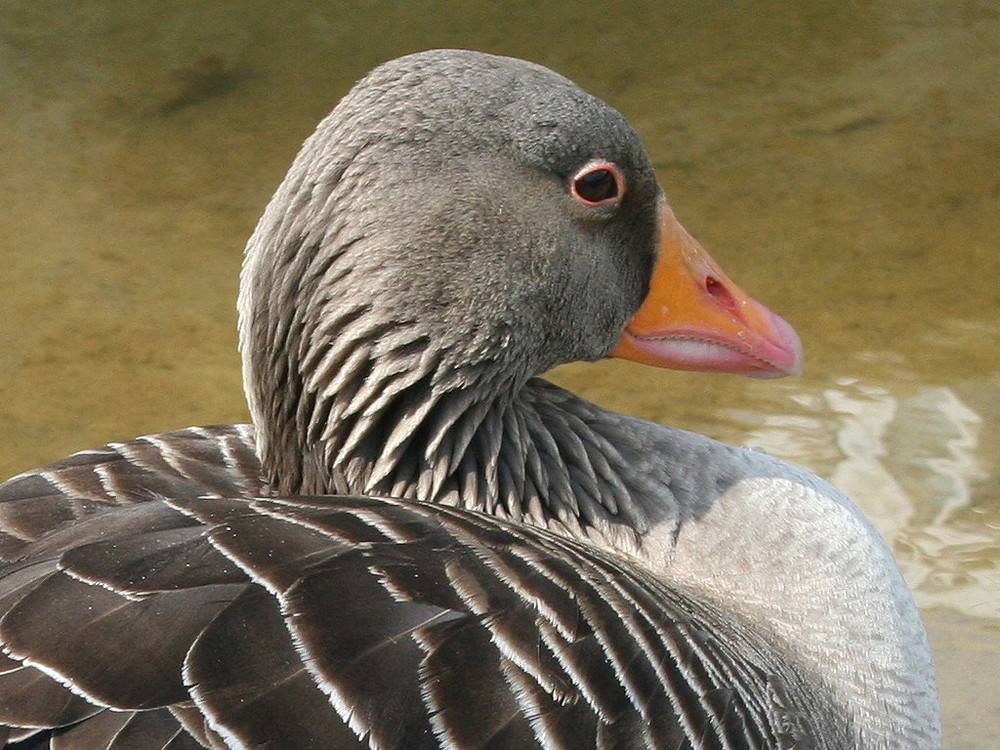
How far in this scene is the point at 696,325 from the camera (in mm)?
4258

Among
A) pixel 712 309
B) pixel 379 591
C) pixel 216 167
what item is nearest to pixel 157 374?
pixel 216 167

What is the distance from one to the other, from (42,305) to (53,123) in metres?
1.89

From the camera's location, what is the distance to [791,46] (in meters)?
9.31

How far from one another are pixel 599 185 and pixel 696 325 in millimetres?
530

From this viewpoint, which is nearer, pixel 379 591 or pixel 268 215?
pixel 379 591

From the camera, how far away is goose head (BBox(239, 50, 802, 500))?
373cm

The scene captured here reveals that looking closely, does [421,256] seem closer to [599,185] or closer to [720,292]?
[599,185]

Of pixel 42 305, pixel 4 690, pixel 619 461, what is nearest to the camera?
pixel 4 690

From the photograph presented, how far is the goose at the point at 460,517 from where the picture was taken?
2.94 metres

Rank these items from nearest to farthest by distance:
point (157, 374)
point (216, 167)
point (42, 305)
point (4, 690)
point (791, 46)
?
point (4, 690), point (157, 374), point (42, 305), point (216, 167), point (791, 46)

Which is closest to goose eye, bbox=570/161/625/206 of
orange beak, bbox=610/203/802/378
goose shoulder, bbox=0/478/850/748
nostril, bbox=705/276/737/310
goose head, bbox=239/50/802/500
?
goose head, bbox=239/50/802/500

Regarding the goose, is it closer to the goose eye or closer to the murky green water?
the goose eye

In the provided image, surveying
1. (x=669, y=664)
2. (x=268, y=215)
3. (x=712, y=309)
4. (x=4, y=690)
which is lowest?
(x=669, y=664)

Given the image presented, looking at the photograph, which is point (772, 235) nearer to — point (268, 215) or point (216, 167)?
point (216, 167)
